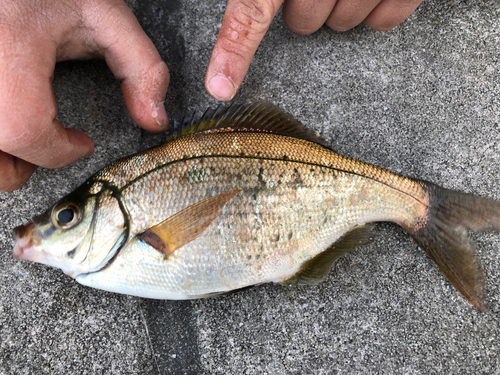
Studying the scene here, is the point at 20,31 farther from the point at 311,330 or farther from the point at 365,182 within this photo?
the point at 311,330

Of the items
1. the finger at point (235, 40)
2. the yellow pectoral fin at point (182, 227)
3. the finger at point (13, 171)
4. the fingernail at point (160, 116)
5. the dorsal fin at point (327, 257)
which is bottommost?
the dorsal fin at point (327, 257)

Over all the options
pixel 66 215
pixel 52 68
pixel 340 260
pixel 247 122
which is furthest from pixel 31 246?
pixel 340 260

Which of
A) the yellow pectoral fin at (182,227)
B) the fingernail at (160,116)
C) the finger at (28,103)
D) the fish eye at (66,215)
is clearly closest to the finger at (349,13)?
the fingernail at (160,116)

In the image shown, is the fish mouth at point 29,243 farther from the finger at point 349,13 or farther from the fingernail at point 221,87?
the finger at point 349,13

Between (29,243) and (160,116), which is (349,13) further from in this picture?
(29,243)

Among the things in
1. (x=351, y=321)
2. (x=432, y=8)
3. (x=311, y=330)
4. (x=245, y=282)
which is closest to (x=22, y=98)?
(x=245, y=282)

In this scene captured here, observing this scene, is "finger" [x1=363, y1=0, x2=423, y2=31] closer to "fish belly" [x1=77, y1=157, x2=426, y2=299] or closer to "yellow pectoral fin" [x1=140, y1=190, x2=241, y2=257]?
"fish belly" [x1=77, y1=157, x2=426, y2=299]

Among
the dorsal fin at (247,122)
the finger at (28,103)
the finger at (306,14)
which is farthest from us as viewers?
the finger at (306,14)
